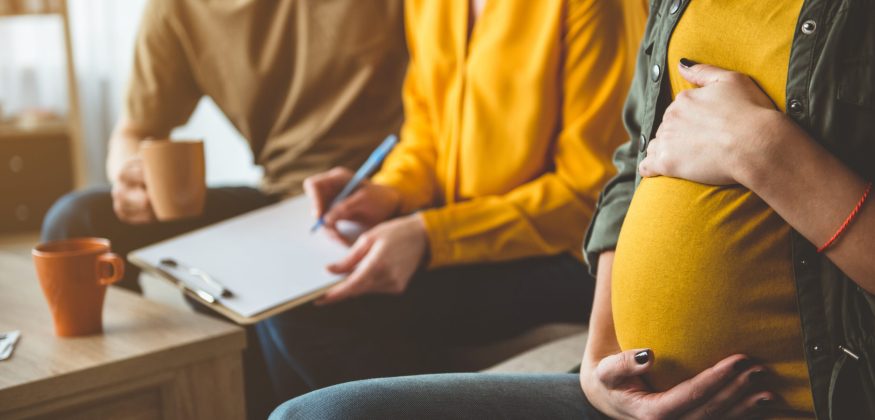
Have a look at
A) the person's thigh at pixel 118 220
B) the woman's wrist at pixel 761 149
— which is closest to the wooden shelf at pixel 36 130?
the person's thigh at pixel 118 220

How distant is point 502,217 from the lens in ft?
4.07

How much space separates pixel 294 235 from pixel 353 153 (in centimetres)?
41

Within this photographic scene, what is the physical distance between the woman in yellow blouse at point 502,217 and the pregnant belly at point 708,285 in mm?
473

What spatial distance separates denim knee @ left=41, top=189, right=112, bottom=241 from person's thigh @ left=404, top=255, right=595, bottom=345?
57 centimetres

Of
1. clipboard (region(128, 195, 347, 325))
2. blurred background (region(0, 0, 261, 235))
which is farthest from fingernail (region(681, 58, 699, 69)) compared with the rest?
blurred background (region(0, 0, 261, 235))

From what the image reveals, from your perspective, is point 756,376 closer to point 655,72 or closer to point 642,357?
point 642,357

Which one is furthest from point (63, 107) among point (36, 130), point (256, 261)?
point (256, 261)

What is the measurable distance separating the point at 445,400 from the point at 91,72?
363cm

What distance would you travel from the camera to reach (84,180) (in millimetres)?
3479

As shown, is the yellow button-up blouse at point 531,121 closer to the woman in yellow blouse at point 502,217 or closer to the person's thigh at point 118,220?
the woman in yellow blouse at point 502,217

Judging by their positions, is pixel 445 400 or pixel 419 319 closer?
pixel 445 400

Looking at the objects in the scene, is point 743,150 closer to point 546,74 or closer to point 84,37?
point 546,74

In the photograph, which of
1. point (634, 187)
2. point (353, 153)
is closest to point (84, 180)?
point (353, 153)

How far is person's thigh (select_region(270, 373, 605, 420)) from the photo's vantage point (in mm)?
730
